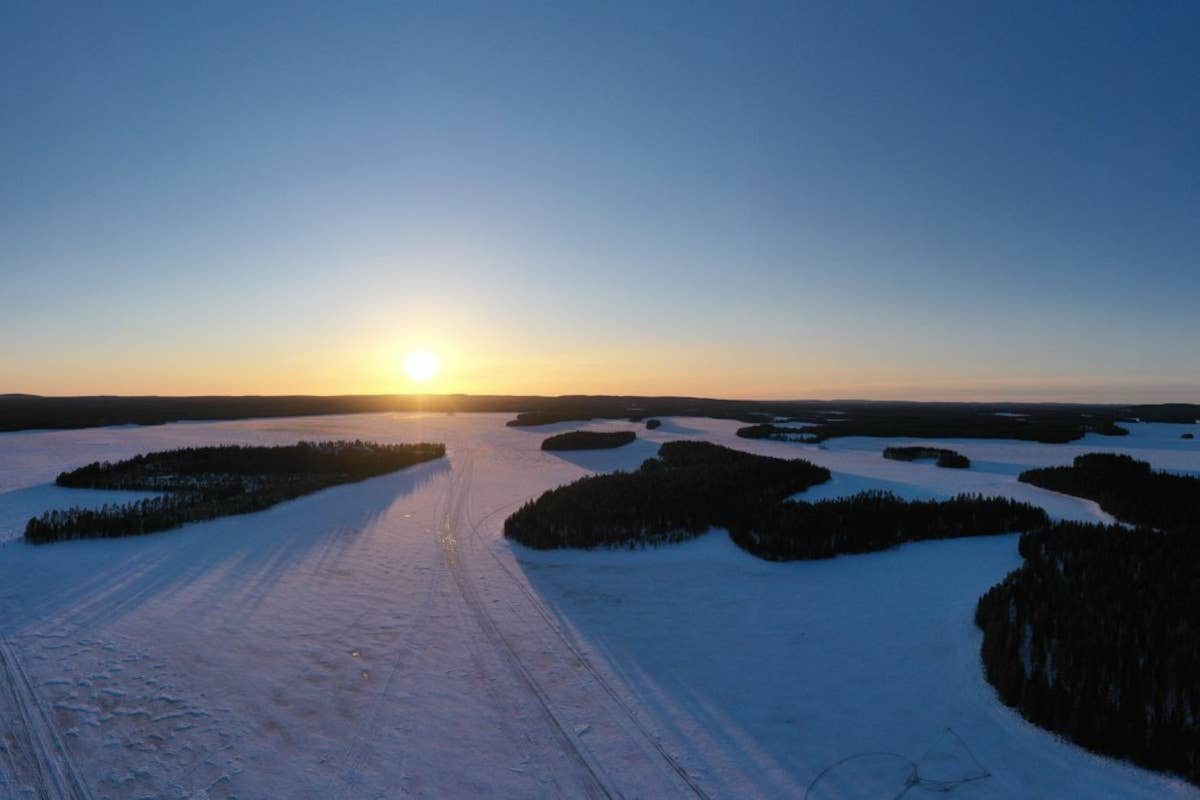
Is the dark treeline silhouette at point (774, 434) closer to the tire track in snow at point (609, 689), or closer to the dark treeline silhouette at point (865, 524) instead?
the dark treeline silhouette at point (865, 524)

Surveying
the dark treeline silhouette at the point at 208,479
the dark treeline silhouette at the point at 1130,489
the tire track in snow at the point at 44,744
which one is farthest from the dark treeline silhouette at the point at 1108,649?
the dark treeline silhouette at the point at 208,479

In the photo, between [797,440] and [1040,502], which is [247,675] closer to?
[1040,502]

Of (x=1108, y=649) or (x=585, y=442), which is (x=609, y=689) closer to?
(x=1108, y=649)

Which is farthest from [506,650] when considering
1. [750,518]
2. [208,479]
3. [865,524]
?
[208,479]

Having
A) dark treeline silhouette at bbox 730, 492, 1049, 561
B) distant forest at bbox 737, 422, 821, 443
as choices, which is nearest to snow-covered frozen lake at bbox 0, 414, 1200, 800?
dark treeline silhouette at bbox 730, 492, 1049, 561

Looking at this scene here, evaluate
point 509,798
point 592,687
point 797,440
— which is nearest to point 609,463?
point 797,440

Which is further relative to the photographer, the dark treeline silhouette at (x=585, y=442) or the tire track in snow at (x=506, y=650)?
the dark treeline silhouette at (x=585, y=442)

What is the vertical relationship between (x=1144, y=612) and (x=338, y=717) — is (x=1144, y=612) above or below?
above
